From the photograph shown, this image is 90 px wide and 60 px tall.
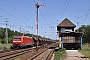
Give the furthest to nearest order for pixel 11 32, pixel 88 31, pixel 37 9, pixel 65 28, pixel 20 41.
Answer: pixel 11 32, pixel 88 31, pixel 65 28, pixel 20 41, pixel 37 9

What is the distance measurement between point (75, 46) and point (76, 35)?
8.27ft

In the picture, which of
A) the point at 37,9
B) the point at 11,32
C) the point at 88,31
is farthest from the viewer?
the point at 11,32

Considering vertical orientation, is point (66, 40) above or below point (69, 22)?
below

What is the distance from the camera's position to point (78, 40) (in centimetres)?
3741

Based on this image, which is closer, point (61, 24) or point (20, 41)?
point (20, 41)

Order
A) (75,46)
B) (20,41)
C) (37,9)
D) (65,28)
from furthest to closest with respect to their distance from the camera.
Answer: (65,28), (20,41), (75,46), (37,9)

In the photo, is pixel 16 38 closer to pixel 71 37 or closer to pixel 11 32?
pixel 71 37

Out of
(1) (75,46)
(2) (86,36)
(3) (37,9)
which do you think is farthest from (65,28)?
(2) (86,36)

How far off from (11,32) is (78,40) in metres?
107

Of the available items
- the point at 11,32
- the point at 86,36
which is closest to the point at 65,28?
the point at 86,36

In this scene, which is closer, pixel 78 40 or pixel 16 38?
pixel 78 40

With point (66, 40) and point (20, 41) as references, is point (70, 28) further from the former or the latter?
point (66, 40)

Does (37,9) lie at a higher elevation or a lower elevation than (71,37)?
higher

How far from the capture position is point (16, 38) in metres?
47.8
